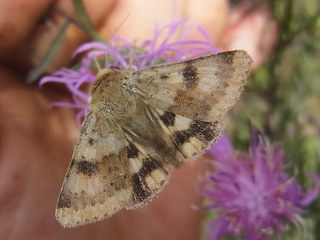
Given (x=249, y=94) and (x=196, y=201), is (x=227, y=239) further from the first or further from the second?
(x=249, y=94)

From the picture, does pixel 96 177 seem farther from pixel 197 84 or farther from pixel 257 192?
pixel 257 192

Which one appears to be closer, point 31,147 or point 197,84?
point 197,84

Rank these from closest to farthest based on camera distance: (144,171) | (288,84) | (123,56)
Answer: (144,171) < (123,56) < (288,84)

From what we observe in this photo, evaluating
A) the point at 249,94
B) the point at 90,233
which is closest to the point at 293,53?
the point at 249,94

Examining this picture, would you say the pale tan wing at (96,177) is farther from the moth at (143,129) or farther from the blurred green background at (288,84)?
the blurred green background at (288,84)

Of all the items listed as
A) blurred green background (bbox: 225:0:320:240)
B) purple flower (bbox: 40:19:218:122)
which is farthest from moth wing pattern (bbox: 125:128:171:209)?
blurred green background (bbox: 225:0:320:240)

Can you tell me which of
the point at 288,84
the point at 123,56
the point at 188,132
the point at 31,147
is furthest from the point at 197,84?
the point at 288,84

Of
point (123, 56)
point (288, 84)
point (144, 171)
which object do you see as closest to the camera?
point (144, 171)
